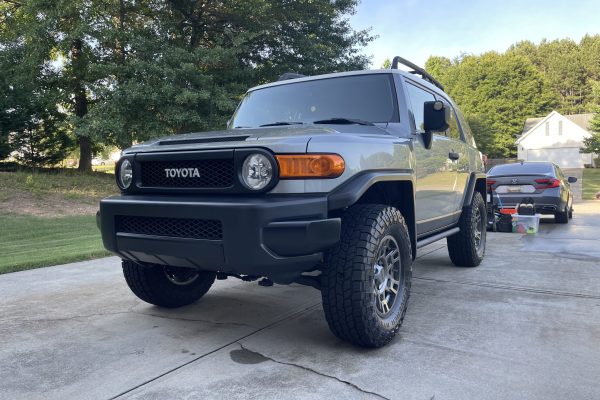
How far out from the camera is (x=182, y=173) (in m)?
3.04

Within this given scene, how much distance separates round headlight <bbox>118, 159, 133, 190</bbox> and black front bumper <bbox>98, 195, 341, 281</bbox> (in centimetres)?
56

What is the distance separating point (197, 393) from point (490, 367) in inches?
66.7

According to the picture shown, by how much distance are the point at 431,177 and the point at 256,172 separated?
7.12 ft

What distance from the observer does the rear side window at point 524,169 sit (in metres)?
10.7

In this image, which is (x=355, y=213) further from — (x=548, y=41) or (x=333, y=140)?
(x=548, y=41)

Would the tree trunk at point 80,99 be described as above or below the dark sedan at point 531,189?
above

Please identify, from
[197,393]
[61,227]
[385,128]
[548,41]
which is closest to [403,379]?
[197,393]

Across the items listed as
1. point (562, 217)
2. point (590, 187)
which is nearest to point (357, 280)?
point (562, 217)

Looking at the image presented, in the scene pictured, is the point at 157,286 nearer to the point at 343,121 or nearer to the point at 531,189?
the point at 343,121

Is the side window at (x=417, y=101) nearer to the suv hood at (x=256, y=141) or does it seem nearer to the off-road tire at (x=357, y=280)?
the suv hood at (x=256, y=141)

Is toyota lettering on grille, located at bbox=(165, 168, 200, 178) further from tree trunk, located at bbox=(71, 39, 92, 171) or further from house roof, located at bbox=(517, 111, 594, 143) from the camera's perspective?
house roof, located at bbox=(517, 111, 594, 143)

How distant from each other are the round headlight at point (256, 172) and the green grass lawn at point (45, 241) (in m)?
4.36

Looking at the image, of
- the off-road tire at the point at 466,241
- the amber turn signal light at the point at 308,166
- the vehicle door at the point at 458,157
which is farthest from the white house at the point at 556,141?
the amber turn signal light at the point at 308,166

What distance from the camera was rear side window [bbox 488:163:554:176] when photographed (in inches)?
422
